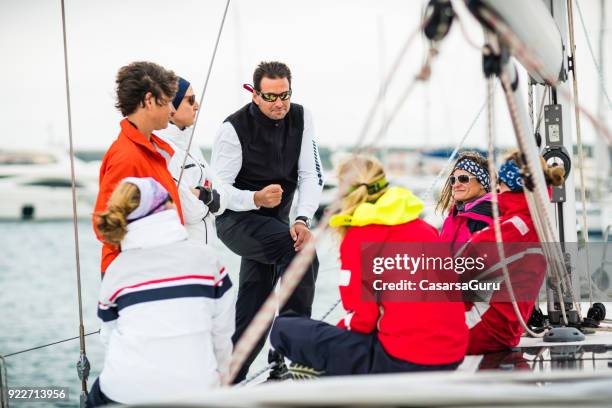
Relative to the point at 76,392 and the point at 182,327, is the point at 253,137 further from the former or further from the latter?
the point at 76,392

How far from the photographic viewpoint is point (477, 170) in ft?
Result: 12.9

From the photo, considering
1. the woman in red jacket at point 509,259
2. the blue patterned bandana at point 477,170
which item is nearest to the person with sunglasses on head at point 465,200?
the blue patterned bandana at point 477,170

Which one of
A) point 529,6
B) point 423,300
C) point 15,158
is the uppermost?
point 529,6

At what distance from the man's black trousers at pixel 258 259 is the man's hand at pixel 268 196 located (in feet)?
0.37

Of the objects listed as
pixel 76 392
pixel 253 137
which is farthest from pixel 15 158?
pixel 253 137

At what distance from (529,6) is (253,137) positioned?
5.16 feet

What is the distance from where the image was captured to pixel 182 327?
8.69ft

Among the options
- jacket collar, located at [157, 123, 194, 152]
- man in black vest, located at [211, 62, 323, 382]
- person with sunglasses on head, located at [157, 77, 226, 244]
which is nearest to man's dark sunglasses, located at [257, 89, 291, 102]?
man in black vest, located at [211, 62, 323, 382]

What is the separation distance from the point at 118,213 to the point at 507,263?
162cm

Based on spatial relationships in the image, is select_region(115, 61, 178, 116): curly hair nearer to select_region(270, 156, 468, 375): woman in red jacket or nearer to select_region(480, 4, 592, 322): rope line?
select_region(270, 156, 468, 375): woman in red jacket

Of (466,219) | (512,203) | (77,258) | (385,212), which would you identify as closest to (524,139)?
(385,212)

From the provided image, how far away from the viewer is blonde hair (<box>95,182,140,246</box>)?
2627mm

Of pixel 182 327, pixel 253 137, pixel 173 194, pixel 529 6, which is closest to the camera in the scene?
pixel 182 327

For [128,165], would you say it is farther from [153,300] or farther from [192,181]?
[153,300]
